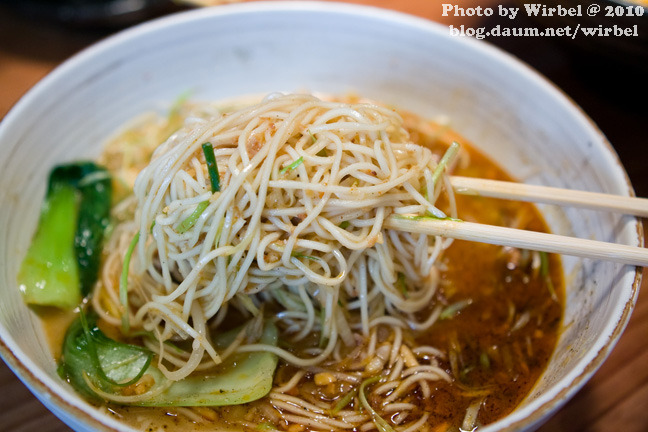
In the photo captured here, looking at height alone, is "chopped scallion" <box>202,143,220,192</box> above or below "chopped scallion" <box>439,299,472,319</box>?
above

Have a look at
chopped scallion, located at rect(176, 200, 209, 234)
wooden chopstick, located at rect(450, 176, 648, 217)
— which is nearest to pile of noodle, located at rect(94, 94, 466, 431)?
chopped scallion, located at rect(176, 200, 209, 234)

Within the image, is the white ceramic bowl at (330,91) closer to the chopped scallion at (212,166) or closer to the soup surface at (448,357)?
the soup surface at (448,357)

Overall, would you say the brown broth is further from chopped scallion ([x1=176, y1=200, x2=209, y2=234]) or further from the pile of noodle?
chopped scallion ([x1=176, y1=200, x2=209, y2=234])

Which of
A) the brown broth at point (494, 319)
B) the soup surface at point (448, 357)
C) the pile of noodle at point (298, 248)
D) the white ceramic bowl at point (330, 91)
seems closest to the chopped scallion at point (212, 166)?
the pile of noodle at point (298, 248)

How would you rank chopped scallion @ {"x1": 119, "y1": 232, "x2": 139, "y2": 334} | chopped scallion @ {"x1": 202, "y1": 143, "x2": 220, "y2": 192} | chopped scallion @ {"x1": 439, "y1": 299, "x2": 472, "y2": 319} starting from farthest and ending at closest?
1. chopped scallion @ {"x1": 439, "y1": 299, "x2": 472, "y2": 319}
2. chopped scallion @ {"x1": 119, "y1": 232, "x2": 139, "y2": 334}
3. chopped scallion @ {"x1": 202, "y1": 143, "x2": 220, "y2": 192}

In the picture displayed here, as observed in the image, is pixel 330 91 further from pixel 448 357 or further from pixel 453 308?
pixel 448 357

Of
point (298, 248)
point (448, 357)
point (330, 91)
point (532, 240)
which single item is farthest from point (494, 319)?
point (330, 91)
